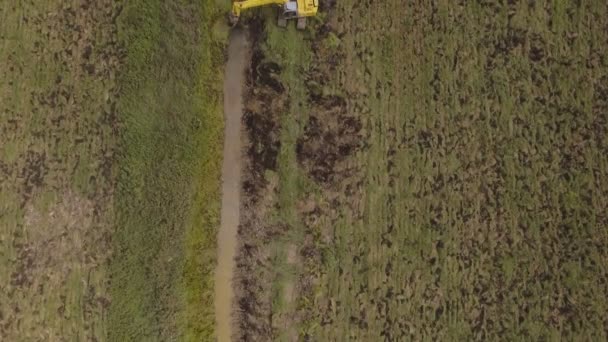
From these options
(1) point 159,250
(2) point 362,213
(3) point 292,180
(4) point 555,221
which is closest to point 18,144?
(1) point 159,250

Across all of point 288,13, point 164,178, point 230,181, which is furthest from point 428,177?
point 164,178

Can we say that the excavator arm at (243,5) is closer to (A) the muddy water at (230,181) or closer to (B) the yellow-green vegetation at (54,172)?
(A) the muddy water at (230,181)

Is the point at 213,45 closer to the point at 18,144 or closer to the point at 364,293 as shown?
the point at 18,144

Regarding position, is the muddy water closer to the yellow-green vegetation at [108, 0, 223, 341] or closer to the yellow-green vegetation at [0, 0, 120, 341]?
the yellow-green vegetation at [108, 0, 223, 341]

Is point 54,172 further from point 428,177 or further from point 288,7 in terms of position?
point 428,177

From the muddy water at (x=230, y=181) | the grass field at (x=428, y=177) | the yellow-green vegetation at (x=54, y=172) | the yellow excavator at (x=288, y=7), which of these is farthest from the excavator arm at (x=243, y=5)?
the yellow-green vegetation at (x=54, y=172)
